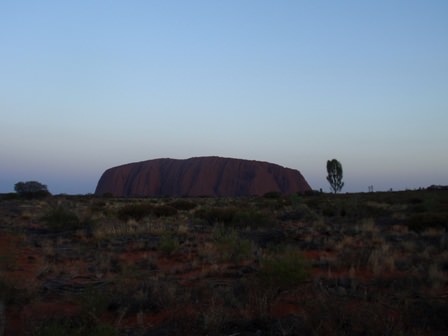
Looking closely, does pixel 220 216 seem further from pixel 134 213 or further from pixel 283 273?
pixel 283 273

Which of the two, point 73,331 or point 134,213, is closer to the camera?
point 73,331

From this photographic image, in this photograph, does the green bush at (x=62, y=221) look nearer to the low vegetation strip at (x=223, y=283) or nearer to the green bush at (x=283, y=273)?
the low vegetation strip at (x=223, y=283)

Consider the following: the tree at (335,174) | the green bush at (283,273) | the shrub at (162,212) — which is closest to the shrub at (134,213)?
the shrub at (162,212)

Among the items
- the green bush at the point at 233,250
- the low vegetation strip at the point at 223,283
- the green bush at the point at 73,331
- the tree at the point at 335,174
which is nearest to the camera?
the green bush at the point at 73,331

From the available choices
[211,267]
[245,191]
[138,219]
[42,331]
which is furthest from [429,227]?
[245,191]

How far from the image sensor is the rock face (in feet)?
301

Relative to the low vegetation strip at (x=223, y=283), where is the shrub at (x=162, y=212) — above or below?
above

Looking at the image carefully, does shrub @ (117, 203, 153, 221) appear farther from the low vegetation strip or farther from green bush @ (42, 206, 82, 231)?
the low vegetation strip

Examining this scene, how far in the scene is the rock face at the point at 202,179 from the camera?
91.6 m

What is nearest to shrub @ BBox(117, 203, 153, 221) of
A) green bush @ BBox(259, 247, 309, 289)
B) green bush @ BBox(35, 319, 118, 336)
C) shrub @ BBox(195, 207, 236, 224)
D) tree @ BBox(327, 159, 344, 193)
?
shrub @ BBox(195, 207, 236, 224)

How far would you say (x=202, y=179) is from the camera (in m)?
93.8

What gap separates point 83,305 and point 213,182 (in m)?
87.2

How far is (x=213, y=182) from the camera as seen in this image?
93438 mm

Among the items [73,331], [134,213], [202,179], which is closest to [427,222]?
[134,213]
